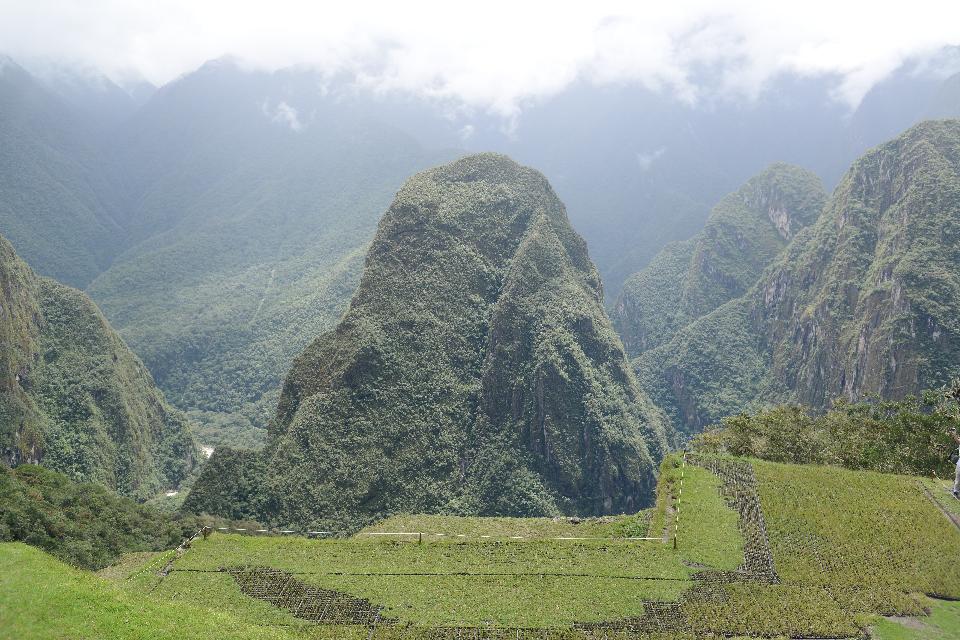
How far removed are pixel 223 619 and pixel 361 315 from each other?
52755mm

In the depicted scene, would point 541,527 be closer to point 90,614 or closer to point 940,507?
point 940,507

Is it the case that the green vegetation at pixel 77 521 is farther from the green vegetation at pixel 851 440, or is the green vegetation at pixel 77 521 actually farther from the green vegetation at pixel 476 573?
the green vegetation at pixel 851 440

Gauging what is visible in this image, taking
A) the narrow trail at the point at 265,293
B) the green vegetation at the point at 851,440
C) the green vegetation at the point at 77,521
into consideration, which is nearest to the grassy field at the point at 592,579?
the green vegetation at the point at 77,521

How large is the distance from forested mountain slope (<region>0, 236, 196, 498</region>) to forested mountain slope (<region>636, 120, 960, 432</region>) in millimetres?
94781

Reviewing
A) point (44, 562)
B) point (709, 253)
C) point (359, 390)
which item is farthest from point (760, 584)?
point (709, 253)

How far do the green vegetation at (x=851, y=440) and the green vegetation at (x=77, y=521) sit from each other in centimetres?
3834

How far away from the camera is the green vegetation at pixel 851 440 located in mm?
44656

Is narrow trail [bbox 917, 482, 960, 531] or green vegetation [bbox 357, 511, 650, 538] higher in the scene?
narrow trail [bbox 917, 482, 960, 531]

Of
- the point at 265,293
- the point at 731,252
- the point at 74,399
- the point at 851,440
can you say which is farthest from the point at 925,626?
the point at 265,293

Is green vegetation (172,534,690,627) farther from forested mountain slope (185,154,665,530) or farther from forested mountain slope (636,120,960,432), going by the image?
forested mountain slope (636,120,960,432)

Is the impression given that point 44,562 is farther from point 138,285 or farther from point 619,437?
point 138,285

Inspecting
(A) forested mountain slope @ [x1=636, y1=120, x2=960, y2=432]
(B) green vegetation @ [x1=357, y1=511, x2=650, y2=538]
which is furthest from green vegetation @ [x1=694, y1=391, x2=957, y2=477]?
(A) forested mountain slope @ [x1=636, y1=120, x2=960, y2=432]

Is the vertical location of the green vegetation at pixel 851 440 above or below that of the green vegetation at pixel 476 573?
above

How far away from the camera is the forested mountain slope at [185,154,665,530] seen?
207 feet
